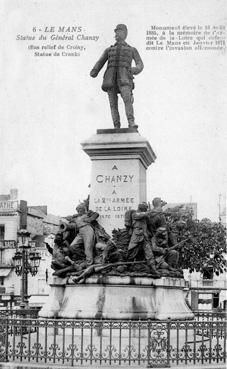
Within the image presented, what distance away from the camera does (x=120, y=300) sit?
11703 millimetres

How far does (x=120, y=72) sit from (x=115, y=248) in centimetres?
393

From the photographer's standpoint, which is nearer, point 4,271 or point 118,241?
point 118,241

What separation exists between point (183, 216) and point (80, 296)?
24.3m

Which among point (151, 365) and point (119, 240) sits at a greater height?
point (119, 240)

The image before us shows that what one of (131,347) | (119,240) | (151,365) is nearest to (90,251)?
(119,240)

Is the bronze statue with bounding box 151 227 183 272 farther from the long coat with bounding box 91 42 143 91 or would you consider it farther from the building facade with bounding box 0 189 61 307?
the building facade with bounding box 0 189 61 307

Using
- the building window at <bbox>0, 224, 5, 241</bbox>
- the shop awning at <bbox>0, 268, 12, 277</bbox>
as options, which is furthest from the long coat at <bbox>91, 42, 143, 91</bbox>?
the building window at <bbox>0, 224, 5, 241</bbox>

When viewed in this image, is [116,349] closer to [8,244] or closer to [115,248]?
[115,248]

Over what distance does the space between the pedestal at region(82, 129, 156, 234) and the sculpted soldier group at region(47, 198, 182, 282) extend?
0.35 m

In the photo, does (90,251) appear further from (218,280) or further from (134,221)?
(218,280)

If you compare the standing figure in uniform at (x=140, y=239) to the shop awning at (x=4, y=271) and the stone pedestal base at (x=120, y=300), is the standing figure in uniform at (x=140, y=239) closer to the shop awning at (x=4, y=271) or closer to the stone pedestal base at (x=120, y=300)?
the stone pedestal base at (x=120, y=300)

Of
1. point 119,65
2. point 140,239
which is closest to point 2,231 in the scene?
point 119,65

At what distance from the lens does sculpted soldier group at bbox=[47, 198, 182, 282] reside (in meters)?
12.2

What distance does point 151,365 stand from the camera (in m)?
9.31
